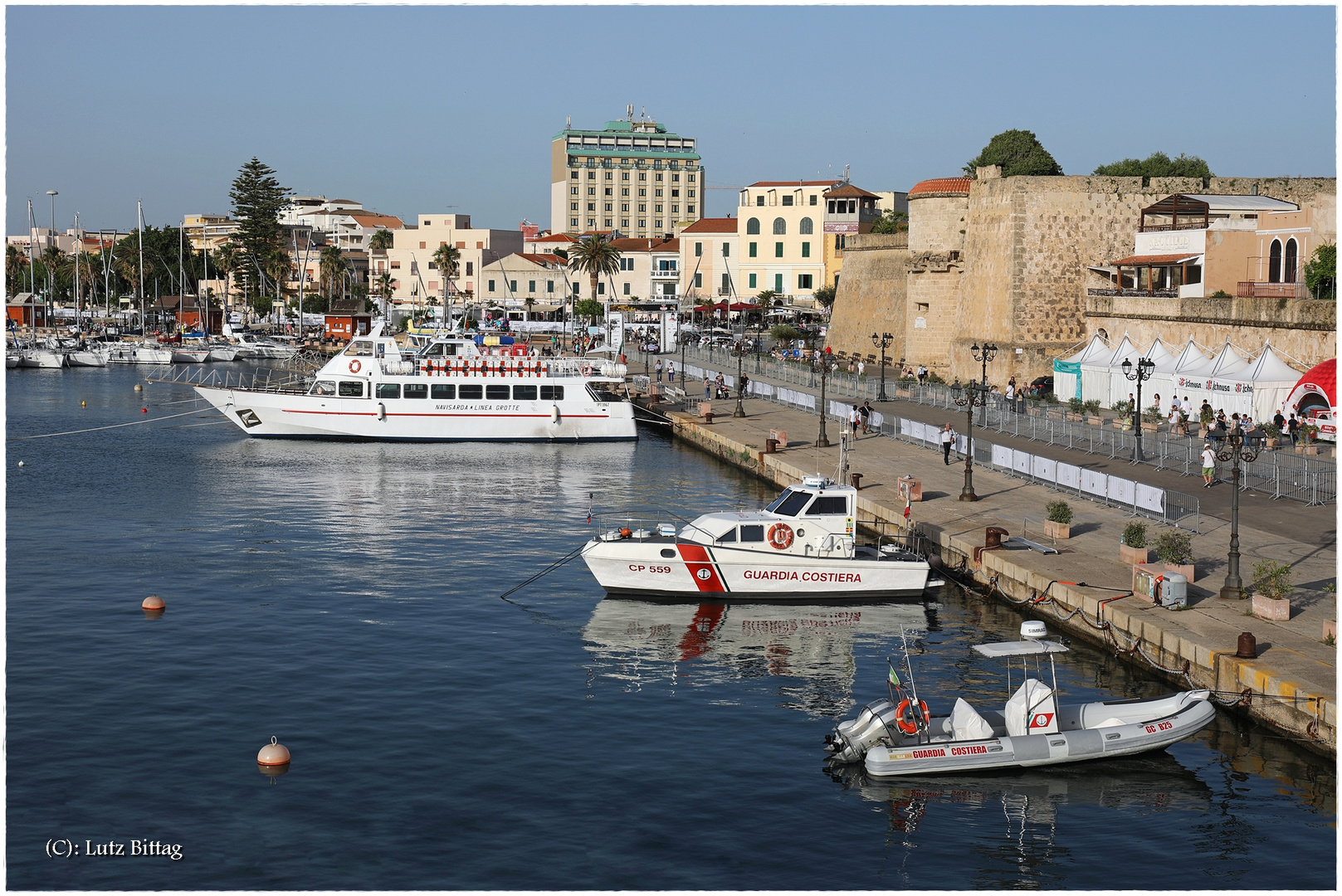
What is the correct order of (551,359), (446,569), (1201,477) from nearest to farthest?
(446,569) < (1201,477) < (551,359)

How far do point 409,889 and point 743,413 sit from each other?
44.9 m

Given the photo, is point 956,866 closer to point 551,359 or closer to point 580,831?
point 580,831

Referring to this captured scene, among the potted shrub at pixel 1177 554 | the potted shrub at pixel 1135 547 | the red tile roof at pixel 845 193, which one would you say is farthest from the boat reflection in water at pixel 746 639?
the red tile roof at pixel 845 193

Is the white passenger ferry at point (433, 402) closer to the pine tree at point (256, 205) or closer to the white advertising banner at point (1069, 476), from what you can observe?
the white advertising banner at point (1069, 476)

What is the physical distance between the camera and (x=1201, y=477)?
36688 mm

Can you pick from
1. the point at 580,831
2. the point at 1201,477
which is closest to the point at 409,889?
the point at 580,831

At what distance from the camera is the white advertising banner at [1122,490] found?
107 ft

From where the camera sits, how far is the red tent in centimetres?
4069

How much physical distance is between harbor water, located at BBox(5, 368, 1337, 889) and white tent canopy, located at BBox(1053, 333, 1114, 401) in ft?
92.0

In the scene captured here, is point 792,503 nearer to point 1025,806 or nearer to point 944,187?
point 1025,806

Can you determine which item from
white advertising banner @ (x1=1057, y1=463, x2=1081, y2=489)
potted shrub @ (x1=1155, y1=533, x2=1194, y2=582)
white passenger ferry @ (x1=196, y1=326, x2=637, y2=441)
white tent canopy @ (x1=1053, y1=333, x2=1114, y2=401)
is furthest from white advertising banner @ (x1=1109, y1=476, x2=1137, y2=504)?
white passenger ferry @ (x1=196, y1=326, x2=637, y2=441)

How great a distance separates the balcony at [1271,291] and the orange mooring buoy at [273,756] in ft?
129

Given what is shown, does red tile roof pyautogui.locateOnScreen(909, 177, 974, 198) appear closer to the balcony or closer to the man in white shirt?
the balcony

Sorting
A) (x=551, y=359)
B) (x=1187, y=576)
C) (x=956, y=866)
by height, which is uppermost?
(x=551, y=359)
